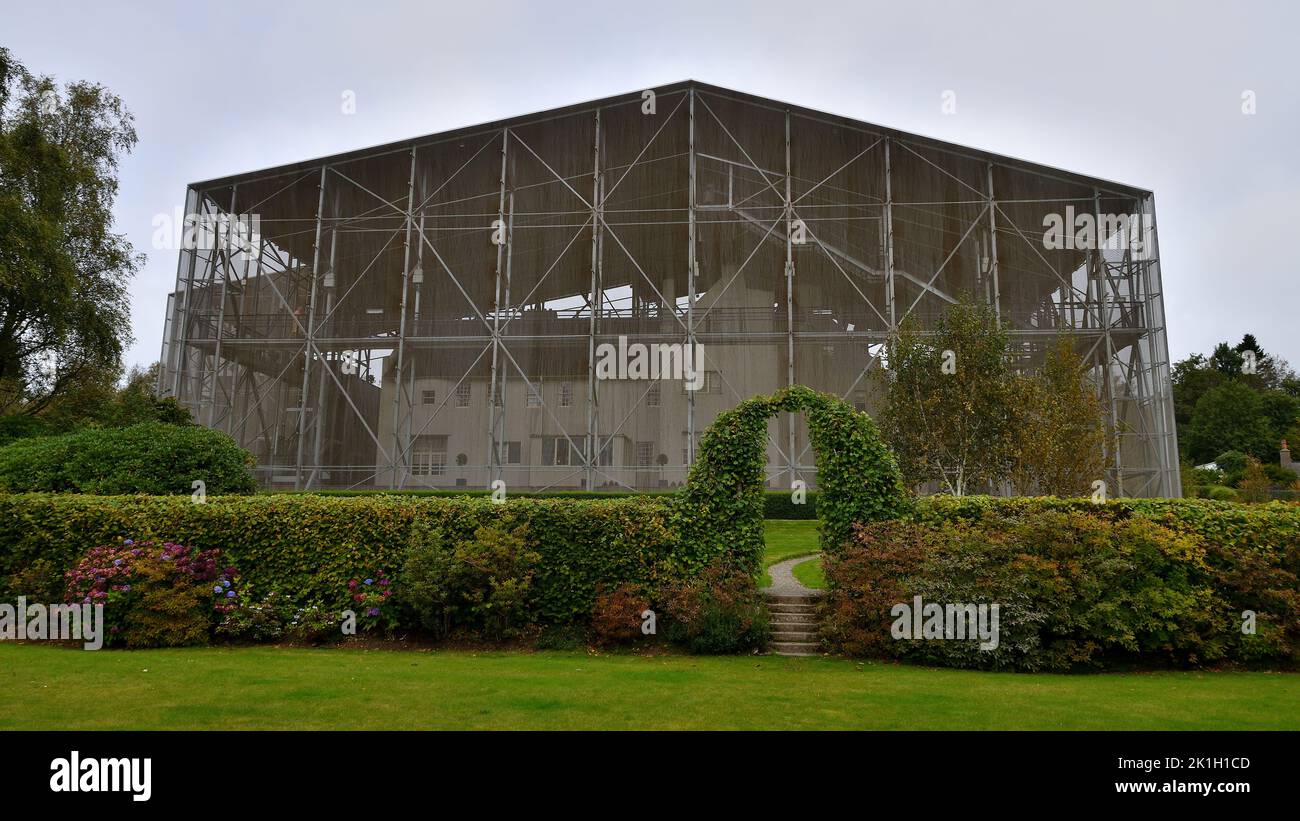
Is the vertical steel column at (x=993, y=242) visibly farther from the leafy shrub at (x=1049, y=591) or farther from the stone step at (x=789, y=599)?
the stone step at (x=789, y=599)

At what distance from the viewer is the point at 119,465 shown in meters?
12.5

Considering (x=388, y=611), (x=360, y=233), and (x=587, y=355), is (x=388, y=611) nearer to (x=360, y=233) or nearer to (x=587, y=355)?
(x=587, y=355)

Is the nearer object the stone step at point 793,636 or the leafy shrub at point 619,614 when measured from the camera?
the leafy shrub at point 619,614

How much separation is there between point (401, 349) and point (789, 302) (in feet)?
38.7

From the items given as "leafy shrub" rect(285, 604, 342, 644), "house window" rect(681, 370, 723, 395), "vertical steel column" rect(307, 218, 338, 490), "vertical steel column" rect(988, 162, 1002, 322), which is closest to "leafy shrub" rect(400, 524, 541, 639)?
"leafy shrub" rect(285, 604, 342, 644)

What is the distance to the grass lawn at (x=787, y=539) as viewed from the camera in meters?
16.0

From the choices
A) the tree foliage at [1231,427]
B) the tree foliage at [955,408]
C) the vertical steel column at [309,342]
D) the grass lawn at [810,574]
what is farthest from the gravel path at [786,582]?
the tree foliage at [1231,427]

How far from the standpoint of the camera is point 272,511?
36.5 ft

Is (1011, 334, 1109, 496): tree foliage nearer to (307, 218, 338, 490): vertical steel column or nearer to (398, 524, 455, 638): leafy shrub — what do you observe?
(398, 524, 455, 638): leafy shrub

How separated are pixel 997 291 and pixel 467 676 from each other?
2050 cm

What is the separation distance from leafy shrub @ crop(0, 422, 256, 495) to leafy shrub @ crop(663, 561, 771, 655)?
7.92 metres

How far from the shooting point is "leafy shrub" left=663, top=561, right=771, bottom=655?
10.0 metres

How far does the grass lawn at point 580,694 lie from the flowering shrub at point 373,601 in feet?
3.28
